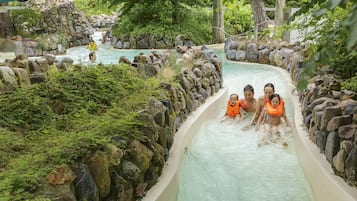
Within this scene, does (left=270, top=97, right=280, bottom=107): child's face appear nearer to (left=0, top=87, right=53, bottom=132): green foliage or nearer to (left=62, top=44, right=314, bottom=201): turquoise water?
(left=62, top=44, right=314, bottom=201): turquoise water

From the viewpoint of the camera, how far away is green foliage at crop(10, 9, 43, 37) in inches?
617

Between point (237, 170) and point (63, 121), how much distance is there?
218cm

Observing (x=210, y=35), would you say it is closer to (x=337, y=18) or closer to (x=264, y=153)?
(x=337, y=18)

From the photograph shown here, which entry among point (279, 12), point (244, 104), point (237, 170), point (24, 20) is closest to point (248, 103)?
point (244, 104)

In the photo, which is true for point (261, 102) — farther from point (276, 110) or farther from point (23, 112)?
point (23, 112)

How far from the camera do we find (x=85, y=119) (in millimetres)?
3900

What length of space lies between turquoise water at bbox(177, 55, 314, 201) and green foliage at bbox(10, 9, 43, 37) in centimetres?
1108

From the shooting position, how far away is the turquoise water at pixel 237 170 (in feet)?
14.5

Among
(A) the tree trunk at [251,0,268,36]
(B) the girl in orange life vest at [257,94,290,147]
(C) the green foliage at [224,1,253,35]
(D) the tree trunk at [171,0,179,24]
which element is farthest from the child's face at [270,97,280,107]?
(C) the green foliage at [224,1,253,35]

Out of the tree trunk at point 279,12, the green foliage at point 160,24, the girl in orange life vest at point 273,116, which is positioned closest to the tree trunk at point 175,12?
the green foliage at point 160,24

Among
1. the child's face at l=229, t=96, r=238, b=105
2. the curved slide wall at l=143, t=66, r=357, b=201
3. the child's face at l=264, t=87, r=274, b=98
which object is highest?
the child's face at l=264, t=87, r=274, b=98

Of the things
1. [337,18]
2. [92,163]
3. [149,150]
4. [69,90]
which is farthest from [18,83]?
[337,18]

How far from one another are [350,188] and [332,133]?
716 mm

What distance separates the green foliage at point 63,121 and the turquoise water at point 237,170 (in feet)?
3.18
